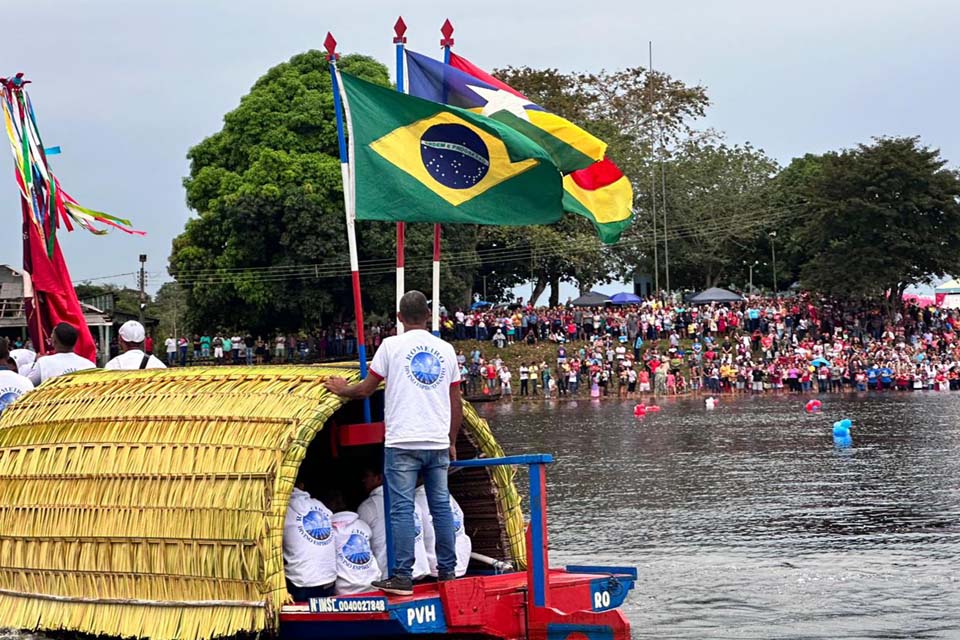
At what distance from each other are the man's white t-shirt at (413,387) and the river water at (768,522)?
3469mm

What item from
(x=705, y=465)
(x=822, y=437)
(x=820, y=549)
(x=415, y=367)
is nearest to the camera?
(x=415, y=367)

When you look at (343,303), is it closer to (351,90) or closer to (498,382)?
(498,382)

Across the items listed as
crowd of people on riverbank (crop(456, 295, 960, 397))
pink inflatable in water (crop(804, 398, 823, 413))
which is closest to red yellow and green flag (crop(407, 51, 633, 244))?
pink inflatable in water (crop(804, 398, 823, 413))

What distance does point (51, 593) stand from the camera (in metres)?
11.7

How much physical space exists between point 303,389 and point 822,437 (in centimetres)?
2601

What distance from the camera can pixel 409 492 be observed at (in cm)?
1070

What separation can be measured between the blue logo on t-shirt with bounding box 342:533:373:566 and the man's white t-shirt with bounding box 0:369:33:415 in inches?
146

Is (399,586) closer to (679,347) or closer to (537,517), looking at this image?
(537,517)

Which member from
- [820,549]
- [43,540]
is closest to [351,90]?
[43,540]

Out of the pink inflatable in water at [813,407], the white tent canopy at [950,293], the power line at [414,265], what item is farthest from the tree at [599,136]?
the pink inflatable in water at [813,407]

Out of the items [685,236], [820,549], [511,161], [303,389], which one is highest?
[685,236]

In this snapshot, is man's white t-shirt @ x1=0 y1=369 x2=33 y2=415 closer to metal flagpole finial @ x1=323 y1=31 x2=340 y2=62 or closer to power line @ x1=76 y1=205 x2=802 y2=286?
metal flagpole finial @ x1=323 y1=31 x2=340 y2=62

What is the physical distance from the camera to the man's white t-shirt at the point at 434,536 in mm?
11609

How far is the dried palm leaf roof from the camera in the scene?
10539 mm
